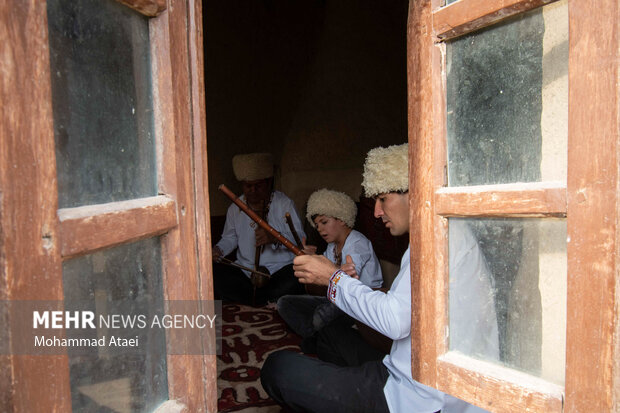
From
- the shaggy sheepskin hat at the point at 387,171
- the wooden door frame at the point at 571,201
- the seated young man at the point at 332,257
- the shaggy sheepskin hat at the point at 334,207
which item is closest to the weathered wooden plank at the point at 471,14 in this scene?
the wooden door frame at the point at 571,201

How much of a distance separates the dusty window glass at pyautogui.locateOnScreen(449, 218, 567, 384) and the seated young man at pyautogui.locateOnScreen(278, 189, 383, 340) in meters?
1.48

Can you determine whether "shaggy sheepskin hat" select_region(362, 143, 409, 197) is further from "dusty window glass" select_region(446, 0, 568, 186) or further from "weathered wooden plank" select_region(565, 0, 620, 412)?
"weathered wooden plank" select_region(565, 0, 620, 412)

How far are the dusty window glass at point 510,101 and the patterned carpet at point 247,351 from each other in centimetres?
157

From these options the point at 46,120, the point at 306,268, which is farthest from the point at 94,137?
the point at 306,268

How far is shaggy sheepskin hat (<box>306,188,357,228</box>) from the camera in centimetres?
307

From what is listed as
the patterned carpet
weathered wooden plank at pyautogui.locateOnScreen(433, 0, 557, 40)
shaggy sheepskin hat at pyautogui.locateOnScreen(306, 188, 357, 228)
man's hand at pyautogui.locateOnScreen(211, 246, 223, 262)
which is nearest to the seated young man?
shaggy sheepskin hat at pyautogui.locateOnScreen(306, 188, 357, 228)

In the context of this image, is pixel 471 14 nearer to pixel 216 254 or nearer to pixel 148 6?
pixel 148 6

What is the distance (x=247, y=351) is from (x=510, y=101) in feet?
7.35

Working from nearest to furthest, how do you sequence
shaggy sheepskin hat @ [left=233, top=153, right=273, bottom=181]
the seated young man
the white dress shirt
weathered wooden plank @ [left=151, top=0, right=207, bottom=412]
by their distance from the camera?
weathered wooden plank @ [left=151, top=0, right=207, bottom=412] → the seated young man → shaggy sheepskin hat @ [left=233, top=153, right=273, bottom=181] → the white dress shirt

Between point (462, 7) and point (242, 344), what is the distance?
94.7 inches

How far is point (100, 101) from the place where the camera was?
30.6 inches

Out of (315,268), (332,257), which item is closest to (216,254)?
(332,257)

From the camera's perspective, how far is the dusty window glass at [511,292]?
87 cm

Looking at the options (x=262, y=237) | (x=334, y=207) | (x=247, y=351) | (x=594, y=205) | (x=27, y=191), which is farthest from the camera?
(x=262, y=237)
